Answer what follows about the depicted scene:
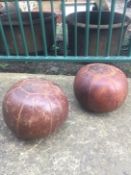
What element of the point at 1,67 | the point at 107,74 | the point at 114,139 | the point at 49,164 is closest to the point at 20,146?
the point at 49,164

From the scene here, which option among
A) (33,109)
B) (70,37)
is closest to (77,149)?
(33,109)

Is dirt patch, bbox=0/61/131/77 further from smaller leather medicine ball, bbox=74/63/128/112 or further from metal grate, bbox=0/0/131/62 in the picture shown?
smaller leather medicine ball, bbox=74/63/128/112

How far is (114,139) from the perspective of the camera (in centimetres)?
236

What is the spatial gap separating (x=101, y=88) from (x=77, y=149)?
570mm

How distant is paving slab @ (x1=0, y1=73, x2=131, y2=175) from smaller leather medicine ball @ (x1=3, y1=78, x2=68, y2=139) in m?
0.15

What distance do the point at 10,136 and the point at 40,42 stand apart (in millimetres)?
1887

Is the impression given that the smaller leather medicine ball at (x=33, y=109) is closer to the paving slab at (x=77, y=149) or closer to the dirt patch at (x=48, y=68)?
the paving slab at (x=77, y=149)

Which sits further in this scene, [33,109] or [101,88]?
[101,88]

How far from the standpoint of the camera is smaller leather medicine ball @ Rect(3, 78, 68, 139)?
2.13 meters

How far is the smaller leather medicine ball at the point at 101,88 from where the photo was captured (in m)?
2.44

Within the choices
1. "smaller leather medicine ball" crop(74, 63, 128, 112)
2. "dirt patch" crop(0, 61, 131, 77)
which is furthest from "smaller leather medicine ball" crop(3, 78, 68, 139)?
"dirt patch" crop(0, 61, 131, 77)

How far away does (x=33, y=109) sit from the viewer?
213 centimetres

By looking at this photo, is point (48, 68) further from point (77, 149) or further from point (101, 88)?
point (77, 149)

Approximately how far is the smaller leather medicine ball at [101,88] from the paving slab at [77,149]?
162 millimetres
